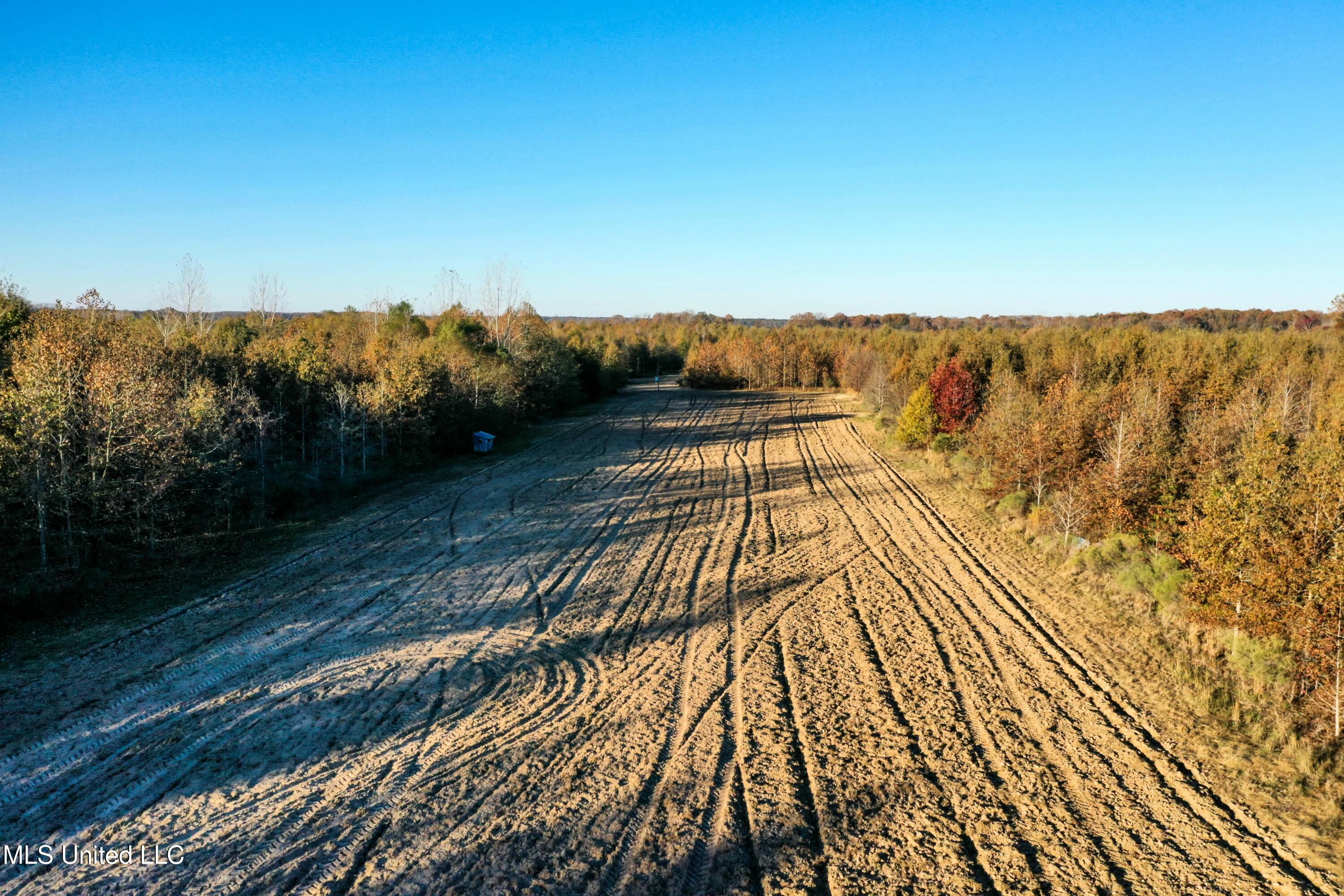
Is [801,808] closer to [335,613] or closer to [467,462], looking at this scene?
[335,613]

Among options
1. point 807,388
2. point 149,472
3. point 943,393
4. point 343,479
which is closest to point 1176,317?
point 807,388

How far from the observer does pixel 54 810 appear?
660cm

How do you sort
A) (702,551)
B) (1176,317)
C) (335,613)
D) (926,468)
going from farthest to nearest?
(1176,317), (926,468), (702,551), (335,613)

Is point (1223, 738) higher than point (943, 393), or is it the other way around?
point (943, 393)

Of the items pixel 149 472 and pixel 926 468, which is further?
pixel 926 468

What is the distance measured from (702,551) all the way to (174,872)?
1118cm

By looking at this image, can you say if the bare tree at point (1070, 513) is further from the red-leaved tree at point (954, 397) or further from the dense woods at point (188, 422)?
the dense woods at point (188, 422)

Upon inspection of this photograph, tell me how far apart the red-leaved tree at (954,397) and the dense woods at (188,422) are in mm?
19281

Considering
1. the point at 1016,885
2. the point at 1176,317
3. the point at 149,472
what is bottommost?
the point at 1016,885

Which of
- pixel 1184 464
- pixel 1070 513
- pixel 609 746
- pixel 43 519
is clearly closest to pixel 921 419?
pixel 1070 513

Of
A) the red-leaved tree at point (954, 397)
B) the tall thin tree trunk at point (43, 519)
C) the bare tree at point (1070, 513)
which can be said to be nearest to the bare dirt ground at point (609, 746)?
the bare tree at point (1070, 513)

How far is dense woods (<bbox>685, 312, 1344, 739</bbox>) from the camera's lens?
9164 mm

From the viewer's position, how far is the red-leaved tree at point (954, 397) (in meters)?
28.0

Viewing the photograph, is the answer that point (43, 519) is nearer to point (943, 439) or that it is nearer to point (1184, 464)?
point (1184, 464)
